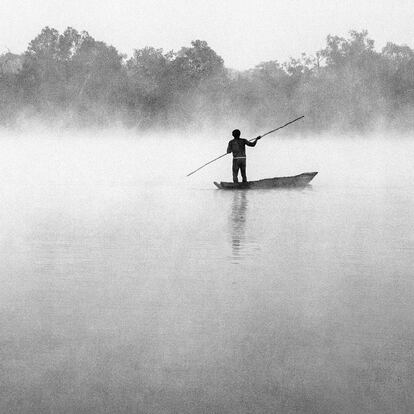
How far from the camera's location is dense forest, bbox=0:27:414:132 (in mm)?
74000

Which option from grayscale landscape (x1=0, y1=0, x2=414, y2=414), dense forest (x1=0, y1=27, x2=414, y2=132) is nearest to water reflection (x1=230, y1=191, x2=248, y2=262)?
grayscale landscape (x1=0, y1=0, x2=414, y2=414)

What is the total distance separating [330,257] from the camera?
33.8ft

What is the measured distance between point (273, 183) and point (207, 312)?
603 inches

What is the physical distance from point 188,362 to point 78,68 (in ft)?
236

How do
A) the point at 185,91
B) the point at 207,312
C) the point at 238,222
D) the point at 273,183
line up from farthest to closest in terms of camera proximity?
the point at 185,91, the point at 273,183, the point at 238,222, the point at 207,312

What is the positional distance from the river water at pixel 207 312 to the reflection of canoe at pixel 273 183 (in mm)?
5580

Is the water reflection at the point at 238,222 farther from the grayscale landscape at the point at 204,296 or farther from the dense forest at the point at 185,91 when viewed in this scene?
the dense forest at the point at 185,91

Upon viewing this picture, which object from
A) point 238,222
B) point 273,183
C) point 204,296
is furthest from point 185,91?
point 204,296

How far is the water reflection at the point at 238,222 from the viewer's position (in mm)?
10945

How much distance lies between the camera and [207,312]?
23.1ft

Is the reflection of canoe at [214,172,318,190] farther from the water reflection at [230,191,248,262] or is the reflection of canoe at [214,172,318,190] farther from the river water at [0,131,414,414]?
the river water at [0,131,414,414]

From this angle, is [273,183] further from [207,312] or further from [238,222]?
[207,312]

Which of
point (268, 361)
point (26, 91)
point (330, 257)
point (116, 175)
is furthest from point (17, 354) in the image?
point (26, 91)

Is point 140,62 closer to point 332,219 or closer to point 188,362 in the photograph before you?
point 332,219
